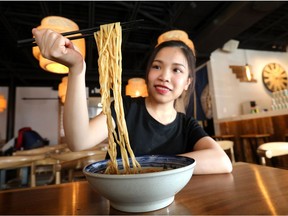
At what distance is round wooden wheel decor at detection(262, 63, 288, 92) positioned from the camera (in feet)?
19.3

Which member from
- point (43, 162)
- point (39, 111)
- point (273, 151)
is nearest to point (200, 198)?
point (273, 151)

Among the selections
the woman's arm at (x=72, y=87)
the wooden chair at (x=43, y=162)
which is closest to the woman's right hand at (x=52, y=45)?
the woman's arm at (x=72, y=87)

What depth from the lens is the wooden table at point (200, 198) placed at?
Answer: 418 millimetres

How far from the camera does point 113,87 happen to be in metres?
0.52

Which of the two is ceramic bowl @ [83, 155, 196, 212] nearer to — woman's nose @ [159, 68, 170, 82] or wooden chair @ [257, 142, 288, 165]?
woman's nose @ [159, 68, 170, 82]

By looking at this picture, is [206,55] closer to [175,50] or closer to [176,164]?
[175,50]

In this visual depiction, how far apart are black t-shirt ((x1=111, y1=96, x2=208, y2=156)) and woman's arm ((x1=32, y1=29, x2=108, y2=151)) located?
24 cm

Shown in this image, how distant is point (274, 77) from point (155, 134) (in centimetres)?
635

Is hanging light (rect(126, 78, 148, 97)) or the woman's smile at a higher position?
hanging light (rect(126, 78, 148, 97))

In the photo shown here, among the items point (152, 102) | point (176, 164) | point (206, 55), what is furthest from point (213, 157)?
point (206, 55)

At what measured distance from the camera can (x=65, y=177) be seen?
10.1 ft

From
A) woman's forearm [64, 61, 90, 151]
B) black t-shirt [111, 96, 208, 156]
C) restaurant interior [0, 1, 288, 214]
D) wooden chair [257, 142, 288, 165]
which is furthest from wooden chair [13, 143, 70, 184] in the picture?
wooden chair [257, 142, 288, 165]

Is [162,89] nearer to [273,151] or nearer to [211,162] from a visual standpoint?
[211,162]

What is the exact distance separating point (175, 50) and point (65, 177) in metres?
2.81
